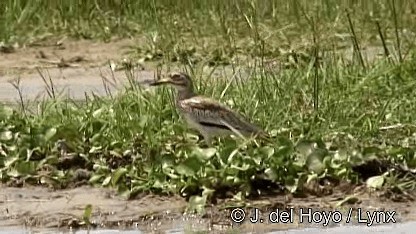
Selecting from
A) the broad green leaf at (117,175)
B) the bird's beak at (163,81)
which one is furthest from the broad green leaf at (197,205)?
the bird's beak at (163,81)

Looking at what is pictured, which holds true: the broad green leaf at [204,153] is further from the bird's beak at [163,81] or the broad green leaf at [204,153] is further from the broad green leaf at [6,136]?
the broad green leaf at [6,136]

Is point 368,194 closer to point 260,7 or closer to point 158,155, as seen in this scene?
point 158,155

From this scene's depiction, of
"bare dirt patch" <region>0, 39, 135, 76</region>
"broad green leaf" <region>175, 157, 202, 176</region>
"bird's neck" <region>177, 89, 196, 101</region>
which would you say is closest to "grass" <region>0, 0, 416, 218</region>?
"broad green leaf" <region>175, 157, 202, 176</region>

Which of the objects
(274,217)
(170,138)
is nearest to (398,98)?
(170,138)

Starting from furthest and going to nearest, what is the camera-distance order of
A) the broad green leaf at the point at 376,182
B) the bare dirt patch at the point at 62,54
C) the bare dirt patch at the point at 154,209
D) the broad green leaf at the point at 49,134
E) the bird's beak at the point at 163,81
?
the bare dirt patch at the point at 62,54 → the bird's beak at the point at 163,81 → the broad green leaf at the point at 49,134 → the broad green leaf at the point at 376,182 → the bare dirt patch at the point at 154,209

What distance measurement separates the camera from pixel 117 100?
27.7ft

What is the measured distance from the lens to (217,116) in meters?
7.43

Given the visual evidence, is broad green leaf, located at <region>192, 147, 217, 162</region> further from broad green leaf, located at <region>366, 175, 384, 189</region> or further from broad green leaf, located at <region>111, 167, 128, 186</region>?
broad green leaf, located at <region>366, 175, 384, 189</region>

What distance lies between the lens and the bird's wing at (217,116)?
24.1 feet

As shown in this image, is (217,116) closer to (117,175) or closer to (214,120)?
(214,120)

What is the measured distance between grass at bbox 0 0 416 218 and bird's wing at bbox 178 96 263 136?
83mm

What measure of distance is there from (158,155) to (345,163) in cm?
A: 99

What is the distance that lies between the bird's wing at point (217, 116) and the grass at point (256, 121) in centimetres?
8

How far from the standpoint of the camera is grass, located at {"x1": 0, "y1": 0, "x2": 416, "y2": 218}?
6871 mm
